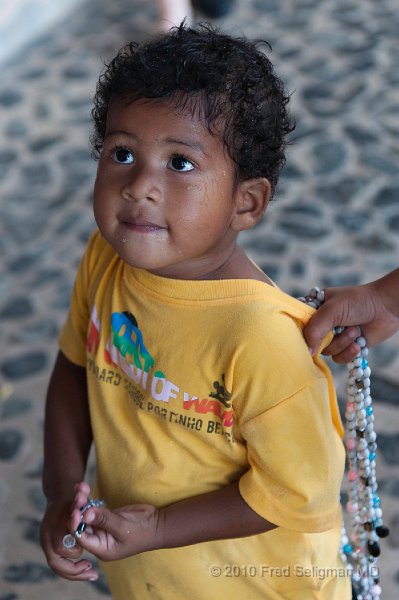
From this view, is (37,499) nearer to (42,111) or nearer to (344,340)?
(344,340)

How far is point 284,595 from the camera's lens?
58.1 inches

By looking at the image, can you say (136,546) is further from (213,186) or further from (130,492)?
(213,186)

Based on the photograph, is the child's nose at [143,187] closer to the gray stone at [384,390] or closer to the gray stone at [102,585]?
the gray stone at [102,585]

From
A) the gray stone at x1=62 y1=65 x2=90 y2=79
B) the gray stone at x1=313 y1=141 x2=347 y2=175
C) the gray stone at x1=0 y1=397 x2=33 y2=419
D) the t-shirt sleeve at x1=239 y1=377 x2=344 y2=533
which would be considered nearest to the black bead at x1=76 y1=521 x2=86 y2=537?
the t-shirt sleeve at x1=239 y1=377 x2=344 y2=533

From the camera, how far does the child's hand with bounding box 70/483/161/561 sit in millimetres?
1359

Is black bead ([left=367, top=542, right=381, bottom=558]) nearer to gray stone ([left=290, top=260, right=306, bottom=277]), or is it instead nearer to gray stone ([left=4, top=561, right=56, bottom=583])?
gray stone ([left=4, top=561, right=56, bottom=583])

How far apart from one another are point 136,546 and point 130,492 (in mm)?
100

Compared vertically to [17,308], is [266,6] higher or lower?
higher

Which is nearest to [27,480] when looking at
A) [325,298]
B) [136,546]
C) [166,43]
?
[136,546]

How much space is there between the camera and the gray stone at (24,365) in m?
2.90

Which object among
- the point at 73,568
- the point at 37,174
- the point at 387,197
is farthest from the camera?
the point at 37,174

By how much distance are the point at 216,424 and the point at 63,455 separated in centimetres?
40

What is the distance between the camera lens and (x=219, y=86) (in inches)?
49.9

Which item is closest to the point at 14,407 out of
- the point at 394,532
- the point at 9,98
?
the point at 394,532
